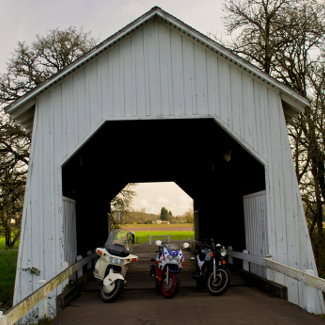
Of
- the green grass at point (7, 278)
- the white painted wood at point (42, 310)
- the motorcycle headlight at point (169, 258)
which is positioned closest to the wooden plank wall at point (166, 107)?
the motorcycle headlight at point (169, 258)

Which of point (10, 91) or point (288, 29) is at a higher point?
point (288, 29)

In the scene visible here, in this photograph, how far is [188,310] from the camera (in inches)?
286

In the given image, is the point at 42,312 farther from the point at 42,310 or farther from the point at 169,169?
the point at 169,169

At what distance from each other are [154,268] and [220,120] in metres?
3.38

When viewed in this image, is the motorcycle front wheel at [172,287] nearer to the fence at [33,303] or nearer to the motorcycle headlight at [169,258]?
the motorcycle headlight at [169,258]

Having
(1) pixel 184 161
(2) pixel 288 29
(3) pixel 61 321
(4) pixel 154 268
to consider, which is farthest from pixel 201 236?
(3) pixel 61 321

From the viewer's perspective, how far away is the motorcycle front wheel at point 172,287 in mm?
8250

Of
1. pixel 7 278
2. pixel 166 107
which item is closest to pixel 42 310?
pixel 166 107

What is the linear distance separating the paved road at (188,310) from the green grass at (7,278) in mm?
7211

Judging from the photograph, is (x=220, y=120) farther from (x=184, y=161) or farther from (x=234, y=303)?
(x=184, y=161)

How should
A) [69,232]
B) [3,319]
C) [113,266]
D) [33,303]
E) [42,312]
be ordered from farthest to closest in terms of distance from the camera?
[69,232] → [113,266] → [42,312] → [33,303] → [3,319]

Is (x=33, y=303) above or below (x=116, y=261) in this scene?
below

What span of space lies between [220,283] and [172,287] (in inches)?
36.8

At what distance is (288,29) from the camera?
18.7 m
